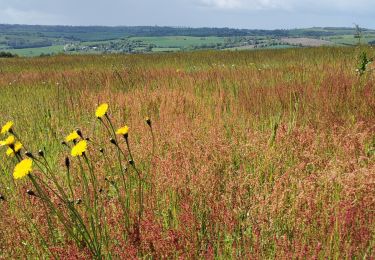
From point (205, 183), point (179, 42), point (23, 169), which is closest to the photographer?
point (23, 169)

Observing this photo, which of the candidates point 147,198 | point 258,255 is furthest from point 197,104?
point 258,255

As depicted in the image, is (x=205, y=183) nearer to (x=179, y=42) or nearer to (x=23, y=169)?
(x=23, y=169)

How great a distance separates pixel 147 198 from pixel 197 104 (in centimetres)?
305

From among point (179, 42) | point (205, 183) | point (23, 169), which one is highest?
point (179, 42)

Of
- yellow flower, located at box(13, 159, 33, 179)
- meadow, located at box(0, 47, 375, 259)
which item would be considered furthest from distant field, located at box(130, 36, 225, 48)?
yellow flower, located at box(13, 159, 33, 179)

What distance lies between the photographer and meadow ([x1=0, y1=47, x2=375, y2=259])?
189 cm

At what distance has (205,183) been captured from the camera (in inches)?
97.8

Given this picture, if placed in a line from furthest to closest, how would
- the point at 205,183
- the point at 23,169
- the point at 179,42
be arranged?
the point at 179,42, the point at 205,183, the point at 23,169

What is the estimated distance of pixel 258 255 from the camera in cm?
174

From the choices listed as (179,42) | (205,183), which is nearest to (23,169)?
(205,183)

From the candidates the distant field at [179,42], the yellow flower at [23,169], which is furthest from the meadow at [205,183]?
the distant field at [179,42]

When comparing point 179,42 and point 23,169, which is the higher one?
point 179,42

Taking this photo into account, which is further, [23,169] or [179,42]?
[179,42]

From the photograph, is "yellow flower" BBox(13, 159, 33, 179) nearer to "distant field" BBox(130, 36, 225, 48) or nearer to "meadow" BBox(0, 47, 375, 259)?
"meadow" BBox(0, 47, 375, 259)
